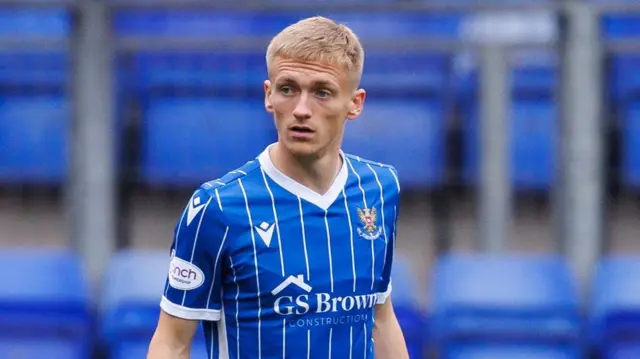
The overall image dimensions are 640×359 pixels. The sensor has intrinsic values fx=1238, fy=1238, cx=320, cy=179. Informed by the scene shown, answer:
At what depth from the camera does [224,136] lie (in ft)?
26.8

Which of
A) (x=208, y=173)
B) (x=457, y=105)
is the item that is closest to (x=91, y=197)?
(x=208, y=173)

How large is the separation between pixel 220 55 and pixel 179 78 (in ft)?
2.45

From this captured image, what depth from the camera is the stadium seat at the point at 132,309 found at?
5.23m

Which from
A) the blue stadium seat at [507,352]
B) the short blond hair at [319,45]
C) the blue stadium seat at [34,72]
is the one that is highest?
the blue stadium seat at [34,72]

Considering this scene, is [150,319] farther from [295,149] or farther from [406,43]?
[295,149]

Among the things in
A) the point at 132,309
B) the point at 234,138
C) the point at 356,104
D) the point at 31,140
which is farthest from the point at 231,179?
the point at 31,140

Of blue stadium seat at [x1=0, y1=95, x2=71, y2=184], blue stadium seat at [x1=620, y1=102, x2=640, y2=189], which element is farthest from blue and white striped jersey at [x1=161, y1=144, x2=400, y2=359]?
blue stadium seat at [x1=0, y1=95, x2=71, y2=184]

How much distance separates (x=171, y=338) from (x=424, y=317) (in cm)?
280

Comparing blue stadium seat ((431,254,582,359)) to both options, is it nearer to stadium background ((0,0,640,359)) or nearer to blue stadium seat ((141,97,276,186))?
Answer: stadium background ((0,0,640,359))

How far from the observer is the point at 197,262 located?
2.79 m

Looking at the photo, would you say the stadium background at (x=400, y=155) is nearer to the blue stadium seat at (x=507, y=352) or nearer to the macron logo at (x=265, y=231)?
the blue stadium seat at (x=507, y=352)

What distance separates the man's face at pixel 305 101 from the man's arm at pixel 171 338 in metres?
0.47

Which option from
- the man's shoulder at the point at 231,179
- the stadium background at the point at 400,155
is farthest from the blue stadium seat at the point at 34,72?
the man's shoulder at the point at 231,179

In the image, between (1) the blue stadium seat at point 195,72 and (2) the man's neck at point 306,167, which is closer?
(2) the man's neck at point 306,167
